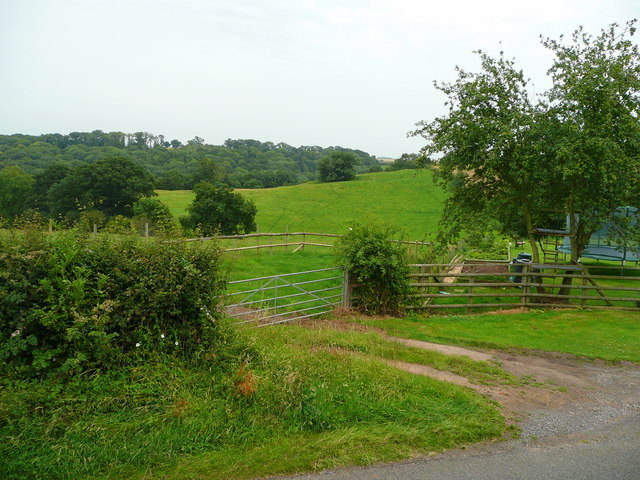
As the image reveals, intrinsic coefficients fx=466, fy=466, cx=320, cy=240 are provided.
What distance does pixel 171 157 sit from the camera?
328 ft

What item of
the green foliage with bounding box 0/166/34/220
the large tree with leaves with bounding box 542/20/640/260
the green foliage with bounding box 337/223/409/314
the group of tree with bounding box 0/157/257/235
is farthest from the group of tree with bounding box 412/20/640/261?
the green foliage with bounding box 0/166/34/220

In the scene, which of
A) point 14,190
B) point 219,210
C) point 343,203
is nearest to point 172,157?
point 14,190

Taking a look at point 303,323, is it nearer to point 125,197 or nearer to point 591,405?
point 591,405

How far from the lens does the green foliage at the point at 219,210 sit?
42.5 m

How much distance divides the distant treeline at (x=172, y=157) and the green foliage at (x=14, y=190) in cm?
499

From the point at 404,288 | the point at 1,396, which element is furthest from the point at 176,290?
the point at 404,288

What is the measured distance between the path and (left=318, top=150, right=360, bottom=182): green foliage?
226ft

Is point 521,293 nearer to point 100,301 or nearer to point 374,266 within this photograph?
point 374,266

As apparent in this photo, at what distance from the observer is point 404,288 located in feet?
44.1

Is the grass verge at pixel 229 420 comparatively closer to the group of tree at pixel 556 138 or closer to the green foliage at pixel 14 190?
the group of tree at pixel 556 138

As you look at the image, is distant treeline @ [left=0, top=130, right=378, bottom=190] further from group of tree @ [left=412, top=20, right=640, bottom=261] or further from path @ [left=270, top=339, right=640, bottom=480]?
path @ [left=270, top=339, right=640, bottom=480]

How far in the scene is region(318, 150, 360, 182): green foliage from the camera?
7687cm

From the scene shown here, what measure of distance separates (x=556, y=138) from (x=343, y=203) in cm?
4691

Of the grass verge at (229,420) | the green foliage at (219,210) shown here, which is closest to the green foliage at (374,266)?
the grass verge at (229,420)
